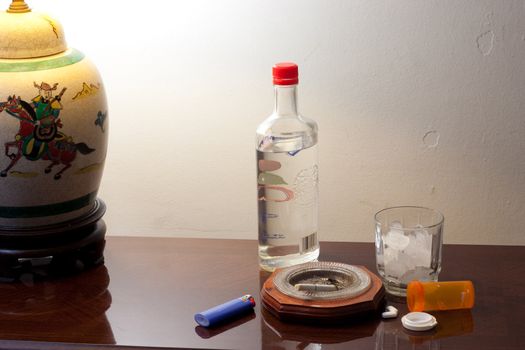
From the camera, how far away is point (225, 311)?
36.6 inches

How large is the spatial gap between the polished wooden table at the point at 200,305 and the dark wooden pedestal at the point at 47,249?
16 mm

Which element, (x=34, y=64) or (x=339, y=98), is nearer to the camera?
(x=34, y=64)

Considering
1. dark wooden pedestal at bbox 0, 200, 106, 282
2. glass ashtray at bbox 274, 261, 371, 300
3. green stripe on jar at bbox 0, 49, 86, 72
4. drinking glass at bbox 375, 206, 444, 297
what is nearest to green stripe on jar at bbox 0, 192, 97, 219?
dark wooden pedestal at bbox 0, 200, 106, 282

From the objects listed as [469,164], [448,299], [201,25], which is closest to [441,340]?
[448,299]

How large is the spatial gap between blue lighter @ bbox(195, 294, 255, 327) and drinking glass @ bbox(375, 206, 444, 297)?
Answer: 161 mm

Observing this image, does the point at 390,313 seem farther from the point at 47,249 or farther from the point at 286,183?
the point at 47,249

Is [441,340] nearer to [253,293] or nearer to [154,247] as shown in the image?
[253,293]

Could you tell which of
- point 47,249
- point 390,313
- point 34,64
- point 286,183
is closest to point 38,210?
point 47,249

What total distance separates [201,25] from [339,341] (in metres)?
0.55

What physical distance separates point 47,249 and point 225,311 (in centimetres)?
25

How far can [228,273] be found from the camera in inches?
41.3

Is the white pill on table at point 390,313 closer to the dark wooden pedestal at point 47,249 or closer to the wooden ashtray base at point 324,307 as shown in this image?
the wooden ashtray base at point 324,307

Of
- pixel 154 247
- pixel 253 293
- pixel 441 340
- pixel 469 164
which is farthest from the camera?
pixel 469 164

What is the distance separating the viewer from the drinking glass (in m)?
0.95
